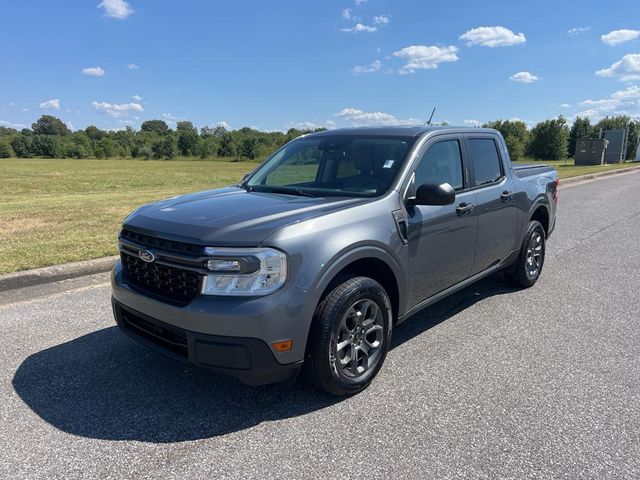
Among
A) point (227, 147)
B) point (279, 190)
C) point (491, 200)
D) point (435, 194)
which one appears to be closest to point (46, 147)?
point (227, 147)

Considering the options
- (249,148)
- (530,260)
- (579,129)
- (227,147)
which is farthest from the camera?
(227,147)

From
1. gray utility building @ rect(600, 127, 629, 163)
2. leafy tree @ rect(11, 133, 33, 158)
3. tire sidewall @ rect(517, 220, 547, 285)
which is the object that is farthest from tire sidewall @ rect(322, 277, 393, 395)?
leafy tree @ rect(11, 133, 33, 158)

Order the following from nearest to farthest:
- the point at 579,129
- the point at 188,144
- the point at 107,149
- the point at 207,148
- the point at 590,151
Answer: the point at 590,151 < the point at 579,129 < the point at 107,149 < the point at 207,148 < the point at 188,144

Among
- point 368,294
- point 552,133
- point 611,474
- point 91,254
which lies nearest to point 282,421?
point 368,294

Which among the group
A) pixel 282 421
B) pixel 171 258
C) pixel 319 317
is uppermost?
pixel 171 258

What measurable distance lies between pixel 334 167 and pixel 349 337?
1.61 metres

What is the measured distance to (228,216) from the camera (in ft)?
10.3

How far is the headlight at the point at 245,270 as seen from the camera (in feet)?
9.08

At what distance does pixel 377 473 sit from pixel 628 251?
679cm

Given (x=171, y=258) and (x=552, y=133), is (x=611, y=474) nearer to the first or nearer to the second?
(x=171, y=258)

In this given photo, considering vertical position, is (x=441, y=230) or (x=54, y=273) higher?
(x=441, y=230)

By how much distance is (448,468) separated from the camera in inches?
100

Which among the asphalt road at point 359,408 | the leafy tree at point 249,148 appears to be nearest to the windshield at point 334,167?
the asphalt road at point 359,408

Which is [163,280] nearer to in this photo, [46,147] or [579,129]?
[579,129]
